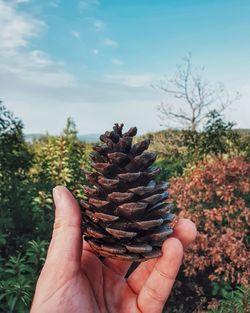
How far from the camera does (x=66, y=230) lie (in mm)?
2035

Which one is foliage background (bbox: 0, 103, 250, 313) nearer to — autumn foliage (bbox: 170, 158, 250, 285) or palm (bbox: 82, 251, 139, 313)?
autumn foliage (bbox: 170, 158, 250, 285)

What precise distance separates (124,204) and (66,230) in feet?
0.79

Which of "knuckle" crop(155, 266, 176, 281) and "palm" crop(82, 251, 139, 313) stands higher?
"knuckle" crop(155, 266, 176, 281)

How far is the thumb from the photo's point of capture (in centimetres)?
203

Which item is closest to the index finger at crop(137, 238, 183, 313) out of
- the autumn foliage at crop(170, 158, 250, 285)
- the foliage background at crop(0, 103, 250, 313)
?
the foliage background at crop(0, 103, 250, 313)

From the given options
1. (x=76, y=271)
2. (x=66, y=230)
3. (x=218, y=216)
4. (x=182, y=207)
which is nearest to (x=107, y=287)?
(x=76, y=271)

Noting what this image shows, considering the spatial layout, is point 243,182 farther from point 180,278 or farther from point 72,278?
point 72,278

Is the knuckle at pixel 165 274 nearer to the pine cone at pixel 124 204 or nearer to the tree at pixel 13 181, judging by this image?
the pine cone at pixel 124 204

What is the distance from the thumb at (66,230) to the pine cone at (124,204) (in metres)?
0.04

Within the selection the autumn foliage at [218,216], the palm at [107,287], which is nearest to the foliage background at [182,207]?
the autumn foliage at [218,216]

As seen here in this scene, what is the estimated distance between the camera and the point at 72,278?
2057 millimetres

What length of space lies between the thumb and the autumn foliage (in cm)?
334

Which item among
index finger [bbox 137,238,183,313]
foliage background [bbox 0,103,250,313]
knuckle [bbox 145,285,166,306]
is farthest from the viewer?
foliage background [bbox 0,103,250,313]

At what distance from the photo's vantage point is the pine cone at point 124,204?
6.49ft
